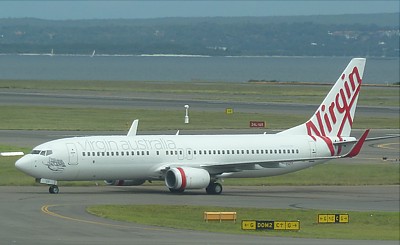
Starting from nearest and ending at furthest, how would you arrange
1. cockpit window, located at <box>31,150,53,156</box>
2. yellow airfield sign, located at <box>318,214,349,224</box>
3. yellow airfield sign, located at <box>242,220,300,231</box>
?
yellow airfield sign, located at <box>242,220,300,231</box> < yellow airfield sign, located at <box>318,214,349,224</box> < cockpit window, located at <box>31,150,53,156</box>

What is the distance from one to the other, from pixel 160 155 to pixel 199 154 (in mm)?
2250

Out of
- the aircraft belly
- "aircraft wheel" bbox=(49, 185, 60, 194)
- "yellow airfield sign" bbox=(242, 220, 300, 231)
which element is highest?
the aircraft belly

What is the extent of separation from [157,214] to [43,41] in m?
30.3

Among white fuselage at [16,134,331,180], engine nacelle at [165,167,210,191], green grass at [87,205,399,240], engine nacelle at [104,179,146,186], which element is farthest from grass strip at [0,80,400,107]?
green grass at [87,205,399,240]

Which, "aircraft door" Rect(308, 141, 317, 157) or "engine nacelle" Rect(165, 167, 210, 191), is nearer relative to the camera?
"engine nacelle" Rect(165, 167, 210, 191)

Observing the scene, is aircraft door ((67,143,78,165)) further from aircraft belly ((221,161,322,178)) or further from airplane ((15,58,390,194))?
aircraft belly ((221,161,322,178))

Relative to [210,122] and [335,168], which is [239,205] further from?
[210,122]

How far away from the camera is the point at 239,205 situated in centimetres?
5441

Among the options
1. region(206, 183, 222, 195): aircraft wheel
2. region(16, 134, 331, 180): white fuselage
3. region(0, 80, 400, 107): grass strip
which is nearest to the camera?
region(16, 134, 331, 180): white fuselage

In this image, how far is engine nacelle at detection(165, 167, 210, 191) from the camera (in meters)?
59.0

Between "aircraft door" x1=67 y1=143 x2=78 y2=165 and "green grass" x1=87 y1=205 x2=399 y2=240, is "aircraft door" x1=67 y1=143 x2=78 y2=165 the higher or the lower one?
the higher one

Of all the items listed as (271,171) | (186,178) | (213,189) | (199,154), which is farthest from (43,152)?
(271,171)

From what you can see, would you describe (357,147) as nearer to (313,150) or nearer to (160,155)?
(313,150)

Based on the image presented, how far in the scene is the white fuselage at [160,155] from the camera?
190 ft
